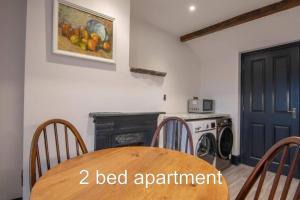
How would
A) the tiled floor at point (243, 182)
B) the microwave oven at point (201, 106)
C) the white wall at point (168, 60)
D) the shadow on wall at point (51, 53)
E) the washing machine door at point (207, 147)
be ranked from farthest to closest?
the microwave oven at point (201, 106) < the white wall at point (168, 60) < the washing machine door at point (207, 147) < the tiled floor at point (243, 182) < the shadow on wall at point (51, 53)

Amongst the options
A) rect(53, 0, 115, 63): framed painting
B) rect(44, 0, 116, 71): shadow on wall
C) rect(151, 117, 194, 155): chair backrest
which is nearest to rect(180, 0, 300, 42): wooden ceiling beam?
rect(53, 0, 115, 63): framed painting

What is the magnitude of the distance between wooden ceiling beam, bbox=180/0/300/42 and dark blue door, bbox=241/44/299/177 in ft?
2.47

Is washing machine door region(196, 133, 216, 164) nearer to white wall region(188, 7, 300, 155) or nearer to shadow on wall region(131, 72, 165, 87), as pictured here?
white wall region(188, 7, 300, 155)

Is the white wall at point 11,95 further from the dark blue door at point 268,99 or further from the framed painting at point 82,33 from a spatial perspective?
the dark blue door at point 268,99

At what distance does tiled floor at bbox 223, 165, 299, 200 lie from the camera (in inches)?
88.8

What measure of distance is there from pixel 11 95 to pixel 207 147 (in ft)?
8.66

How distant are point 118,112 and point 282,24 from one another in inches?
106

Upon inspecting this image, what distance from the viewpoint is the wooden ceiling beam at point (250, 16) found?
2.33m

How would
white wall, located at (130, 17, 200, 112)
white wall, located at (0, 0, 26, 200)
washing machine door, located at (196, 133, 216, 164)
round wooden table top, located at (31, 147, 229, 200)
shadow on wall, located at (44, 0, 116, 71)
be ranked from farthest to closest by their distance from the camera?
1. white wall, located at (130, 17, 200, 112)
2. washing machine door, located at (196, 133, 216, 164)
3. white wall, located at (0, 0, 26, 200)
4. shadow on wall, located at (44, 0, 116, 71)
5. round wooden table top, located at (31, 147, 229, 200)

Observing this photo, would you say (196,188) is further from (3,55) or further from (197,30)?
(197,30)

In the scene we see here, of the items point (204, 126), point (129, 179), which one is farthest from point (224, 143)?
point (129, 179)

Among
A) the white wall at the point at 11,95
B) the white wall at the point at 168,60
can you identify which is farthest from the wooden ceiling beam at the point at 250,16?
the white wall at the point at 11,95

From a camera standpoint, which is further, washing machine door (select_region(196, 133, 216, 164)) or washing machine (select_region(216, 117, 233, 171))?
washing machine (select_region(216, 117, 233, 171))

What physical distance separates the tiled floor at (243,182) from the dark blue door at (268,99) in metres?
0.25
